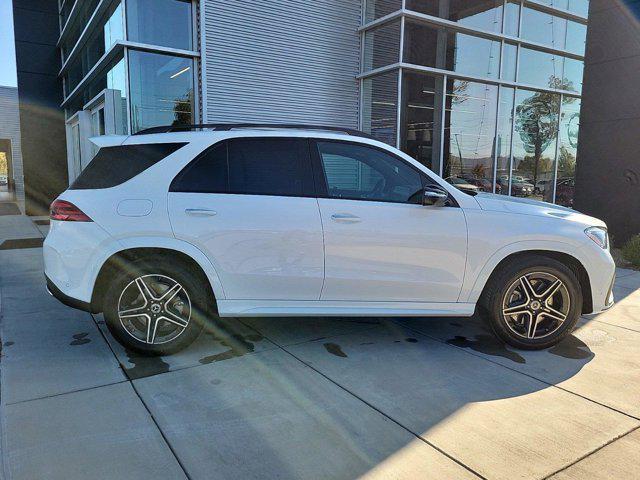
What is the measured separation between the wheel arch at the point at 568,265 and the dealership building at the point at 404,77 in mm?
2970

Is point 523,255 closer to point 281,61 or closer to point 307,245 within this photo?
point 307,245

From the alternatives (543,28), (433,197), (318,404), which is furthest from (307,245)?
(543,28)

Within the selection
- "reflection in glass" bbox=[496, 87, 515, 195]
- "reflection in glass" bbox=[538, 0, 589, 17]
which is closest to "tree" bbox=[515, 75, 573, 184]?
"reflection in glass" bbox=[496, 87, 515, 195]

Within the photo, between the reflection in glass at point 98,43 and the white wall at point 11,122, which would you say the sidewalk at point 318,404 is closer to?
the reflection in glass at point 98,43

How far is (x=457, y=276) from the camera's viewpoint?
4.05 metres

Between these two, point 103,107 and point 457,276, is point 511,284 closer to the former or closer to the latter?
point 457,276

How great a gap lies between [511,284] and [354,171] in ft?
5.51

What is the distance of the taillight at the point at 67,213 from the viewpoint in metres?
3.71

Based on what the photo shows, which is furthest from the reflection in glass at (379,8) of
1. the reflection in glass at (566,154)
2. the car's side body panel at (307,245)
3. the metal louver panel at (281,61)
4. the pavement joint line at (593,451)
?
the pavement joint line at (593,451)

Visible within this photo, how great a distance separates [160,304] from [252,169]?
4.32 feet

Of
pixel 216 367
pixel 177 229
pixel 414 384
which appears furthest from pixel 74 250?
pixel 414 384

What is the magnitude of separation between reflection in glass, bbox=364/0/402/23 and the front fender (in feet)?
26.6

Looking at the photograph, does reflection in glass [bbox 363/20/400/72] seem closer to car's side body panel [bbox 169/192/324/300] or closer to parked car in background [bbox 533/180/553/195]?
parked car in background [bbox 533/180/553/195]

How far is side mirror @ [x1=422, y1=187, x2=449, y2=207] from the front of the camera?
3.89 metres
